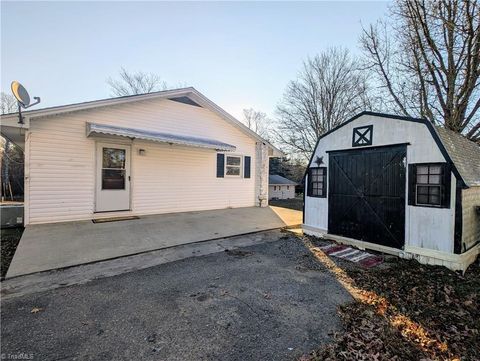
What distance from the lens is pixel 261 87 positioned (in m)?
13.3

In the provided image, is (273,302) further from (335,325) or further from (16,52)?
(16,52)

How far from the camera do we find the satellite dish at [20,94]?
19.4 ft

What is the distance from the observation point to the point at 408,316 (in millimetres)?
3021

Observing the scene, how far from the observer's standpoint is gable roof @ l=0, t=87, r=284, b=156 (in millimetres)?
6699

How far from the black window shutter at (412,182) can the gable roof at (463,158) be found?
0.64 m

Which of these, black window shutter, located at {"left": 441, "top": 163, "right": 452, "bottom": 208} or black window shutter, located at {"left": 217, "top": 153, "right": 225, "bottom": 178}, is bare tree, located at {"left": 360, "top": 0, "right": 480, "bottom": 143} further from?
black window shutter, located at {"left": 217, "top": 153, "right": 225, "bottom": 178}

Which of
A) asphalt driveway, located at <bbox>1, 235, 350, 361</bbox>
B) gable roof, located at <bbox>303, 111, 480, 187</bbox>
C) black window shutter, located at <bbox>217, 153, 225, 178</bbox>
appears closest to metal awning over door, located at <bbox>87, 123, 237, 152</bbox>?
black window shutter, located at <bbox>217, 153, 225, 178</bbox>

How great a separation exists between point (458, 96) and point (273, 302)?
12.0 m

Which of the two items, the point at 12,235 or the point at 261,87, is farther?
the point at 261,87

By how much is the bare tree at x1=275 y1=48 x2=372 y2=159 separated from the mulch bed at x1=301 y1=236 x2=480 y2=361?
19.0m

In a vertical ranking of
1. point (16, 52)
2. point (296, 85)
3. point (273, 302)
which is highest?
point (296, 85)

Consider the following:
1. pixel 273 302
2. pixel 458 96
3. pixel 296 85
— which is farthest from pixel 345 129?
pixel 296 85

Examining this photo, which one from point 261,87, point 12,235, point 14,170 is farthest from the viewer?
point 14,170

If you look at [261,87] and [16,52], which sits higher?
[261,87]
